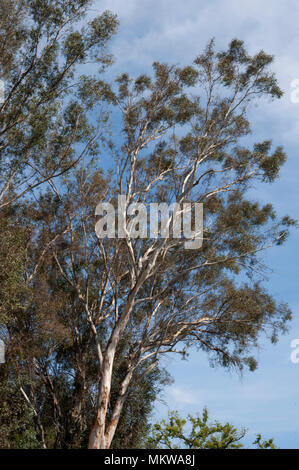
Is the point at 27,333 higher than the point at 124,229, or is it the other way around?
the point at 124,229

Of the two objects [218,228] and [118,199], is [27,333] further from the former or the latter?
[218,228]

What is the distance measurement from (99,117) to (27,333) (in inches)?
228

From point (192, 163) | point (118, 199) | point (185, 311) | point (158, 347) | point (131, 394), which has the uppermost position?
point (192, 163)

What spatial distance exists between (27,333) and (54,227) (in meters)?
3.28

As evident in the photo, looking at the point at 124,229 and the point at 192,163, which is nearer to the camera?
the point at 124,229

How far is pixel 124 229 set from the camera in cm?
1342

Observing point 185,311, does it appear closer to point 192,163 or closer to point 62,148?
point 192,163

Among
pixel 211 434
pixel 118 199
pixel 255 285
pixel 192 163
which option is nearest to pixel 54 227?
pixel 118 199

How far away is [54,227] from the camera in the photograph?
15.8m

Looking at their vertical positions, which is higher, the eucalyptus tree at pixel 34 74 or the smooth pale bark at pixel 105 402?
the eucalyptus tree at pixel 34 74

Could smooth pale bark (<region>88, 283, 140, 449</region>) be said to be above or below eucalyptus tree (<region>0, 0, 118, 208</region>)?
below
